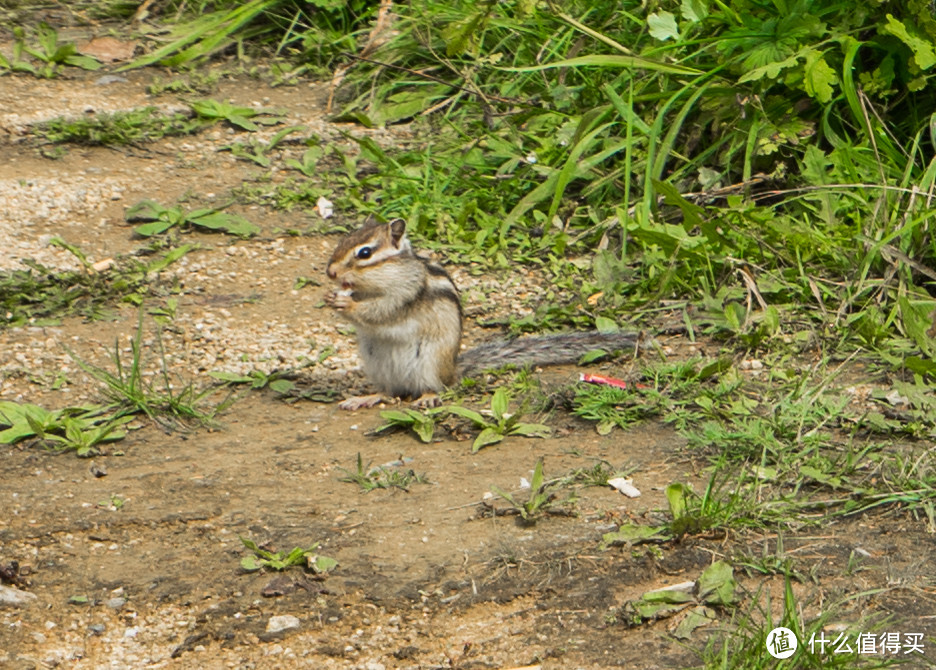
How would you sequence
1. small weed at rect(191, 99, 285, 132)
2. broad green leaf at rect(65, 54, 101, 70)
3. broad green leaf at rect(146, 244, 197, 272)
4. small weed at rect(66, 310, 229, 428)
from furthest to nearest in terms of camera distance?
broad green leaf at rect(65, 54, 101, 70) → small weed at rect(191, 99, 285, 132) → broad green leaf at rect(146, 244, 197, 272) → small weed at rect(66, 310, 229, 428)

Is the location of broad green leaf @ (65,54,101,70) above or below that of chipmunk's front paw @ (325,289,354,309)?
below

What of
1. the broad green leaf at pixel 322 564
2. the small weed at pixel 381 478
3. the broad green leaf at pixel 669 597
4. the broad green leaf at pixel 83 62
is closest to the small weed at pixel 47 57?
the broad green leaf at pixel 83 62

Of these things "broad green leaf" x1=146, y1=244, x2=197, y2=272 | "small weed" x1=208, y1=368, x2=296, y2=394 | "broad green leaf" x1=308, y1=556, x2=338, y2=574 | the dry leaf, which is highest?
the dry leaf

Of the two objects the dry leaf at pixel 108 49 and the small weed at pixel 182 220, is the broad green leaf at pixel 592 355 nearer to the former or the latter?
the small weed at pixel 182 220

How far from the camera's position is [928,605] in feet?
9.25

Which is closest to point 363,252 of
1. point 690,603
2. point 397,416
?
point 397,416

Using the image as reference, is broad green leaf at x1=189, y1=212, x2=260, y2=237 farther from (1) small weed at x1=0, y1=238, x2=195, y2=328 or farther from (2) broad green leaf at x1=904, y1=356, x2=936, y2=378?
(2) broad green leaf at x1=904, y1=356, x2=936, y2=378

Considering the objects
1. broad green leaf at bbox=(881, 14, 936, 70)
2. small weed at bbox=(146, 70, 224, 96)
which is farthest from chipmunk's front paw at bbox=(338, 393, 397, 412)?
small weed at bbox=(146, 70, 224, 96)

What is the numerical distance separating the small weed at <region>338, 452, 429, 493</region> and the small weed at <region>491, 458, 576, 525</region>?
0.28m

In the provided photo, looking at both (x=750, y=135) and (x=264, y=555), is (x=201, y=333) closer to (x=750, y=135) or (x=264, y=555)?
(x=264, y=555)

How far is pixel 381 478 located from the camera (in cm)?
368

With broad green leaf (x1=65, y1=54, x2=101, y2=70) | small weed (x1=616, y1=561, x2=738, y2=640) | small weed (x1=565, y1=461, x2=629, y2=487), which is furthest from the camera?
broad green leaf (x1=65, y1=54, x2=101, y2=70)

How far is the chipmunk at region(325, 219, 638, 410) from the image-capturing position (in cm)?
442

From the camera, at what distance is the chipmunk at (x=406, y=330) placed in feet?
14.5
